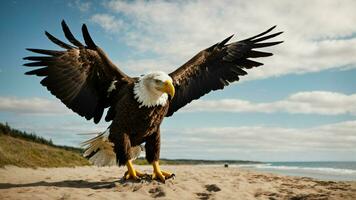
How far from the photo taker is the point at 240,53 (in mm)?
7316

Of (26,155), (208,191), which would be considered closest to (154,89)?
(208,191)

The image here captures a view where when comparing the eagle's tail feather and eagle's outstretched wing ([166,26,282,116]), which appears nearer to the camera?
the eagle's tail feather

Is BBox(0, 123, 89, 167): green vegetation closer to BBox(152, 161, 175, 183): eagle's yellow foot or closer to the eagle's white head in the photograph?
BBox(152, 161, 175, 183): eagle's yellow foot

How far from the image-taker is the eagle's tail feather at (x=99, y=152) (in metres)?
6.28

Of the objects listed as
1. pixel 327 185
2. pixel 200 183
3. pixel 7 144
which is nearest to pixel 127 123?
pixel 200 183

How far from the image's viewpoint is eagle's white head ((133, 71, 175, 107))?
17.8 ft

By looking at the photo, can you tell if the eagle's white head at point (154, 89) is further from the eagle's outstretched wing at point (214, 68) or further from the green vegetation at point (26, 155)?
the green vegetation at point (26, 155)

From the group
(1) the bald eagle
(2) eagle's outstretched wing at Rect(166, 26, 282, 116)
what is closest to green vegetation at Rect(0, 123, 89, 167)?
(1) the bald eagle

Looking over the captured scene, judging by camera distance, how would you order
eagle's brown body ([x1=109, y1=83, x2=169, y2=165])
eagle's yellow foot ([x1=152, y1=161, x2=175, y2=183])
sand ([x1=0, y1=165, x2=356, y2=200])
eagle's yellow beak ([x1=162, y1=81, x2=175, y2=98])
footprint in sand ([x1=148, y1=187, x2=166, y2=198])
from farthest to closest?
eagle's yellow foot ([x1=152, y1=161, x2=175, y2=183]), eagle's brown body ([x1=109, y1=83, x2=169, y2=165]), eagle's yellow beak ([x1=162, y1=81, x2=175, y2=98]), footprint in sand ([x1=148, y1=187, x2=166, y2=198]), sand ([x1=0, y1=165, x2=356, y2=200])

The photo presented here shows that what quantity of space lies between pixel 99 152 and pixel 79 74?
1462 mm

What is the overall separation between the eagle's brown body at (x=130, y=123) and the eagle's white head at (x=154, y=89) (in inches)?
3.4

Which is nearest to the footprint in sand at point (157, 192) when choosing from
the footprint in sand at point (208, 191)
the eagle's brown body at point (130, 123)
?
the footprint in sand at point (208, 191)

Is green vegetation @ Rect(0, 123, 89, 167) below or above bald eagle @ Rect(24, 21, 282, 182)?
below

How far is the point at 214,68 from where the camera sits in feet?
23.7
